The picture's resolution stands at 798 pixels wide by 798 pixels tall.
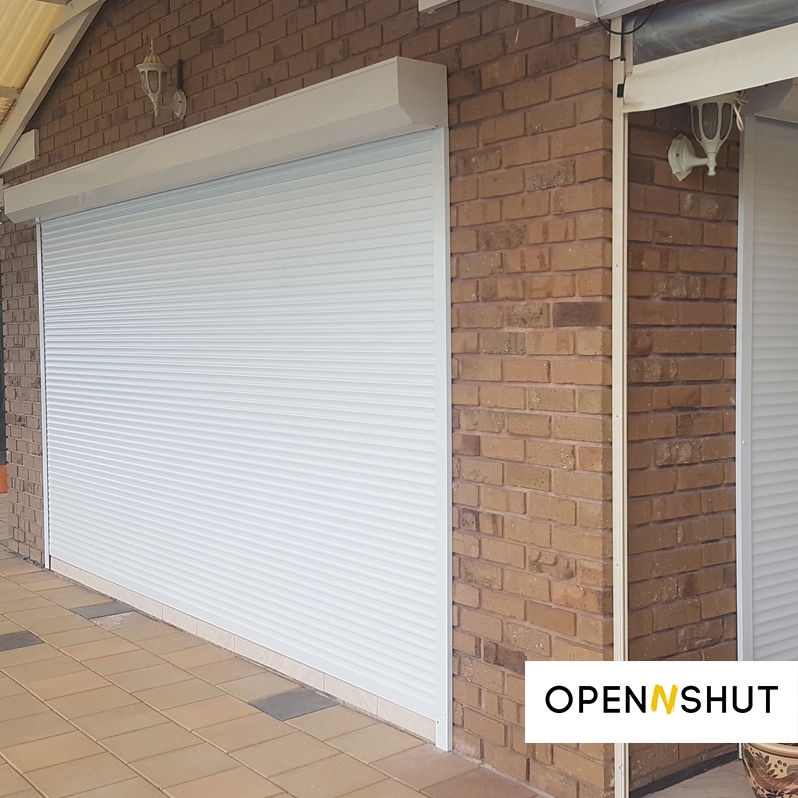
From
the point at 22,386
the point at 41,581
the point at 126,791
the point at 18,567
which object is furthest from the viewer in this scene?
the point at 22,386

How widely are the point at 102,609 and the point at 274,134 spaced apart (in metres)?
3.25

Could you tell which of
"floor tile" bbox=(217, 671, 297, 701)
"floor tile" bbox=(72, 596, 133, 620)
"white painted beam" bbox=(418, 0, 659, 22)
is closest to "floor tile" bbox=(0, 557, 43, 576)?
"floor tile" bbox=(72, 596, 133, 620)

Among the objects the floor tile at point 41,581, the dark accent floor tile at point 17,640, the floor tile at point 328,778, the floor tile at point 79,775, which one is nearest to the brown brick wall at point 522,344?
the floor tile at point 328,778

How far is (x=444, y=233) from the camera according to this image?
359cm

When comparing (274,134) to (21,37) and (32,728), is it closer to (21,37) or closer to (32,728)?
(32,728)

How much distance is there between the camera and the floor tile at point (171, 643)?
508cm

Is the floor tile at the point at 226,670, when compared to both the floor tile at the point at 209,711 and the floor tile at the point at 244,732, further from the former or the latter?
the floor tile at the point at 244,732

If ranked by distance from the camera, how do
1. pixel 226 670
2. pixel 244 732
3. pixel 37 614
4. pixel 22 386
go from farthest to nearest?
pixel 22 386
pixel 37 614
pixel 226 670
pixel 244 732

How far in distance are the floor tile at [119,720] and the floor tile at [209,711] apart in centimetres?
8

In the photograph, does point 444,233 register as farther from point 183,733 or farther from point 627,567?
point 183,733

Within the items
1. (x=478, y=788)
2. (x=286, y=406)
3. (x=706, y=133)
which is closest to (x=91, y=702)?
(x=286, y=406)

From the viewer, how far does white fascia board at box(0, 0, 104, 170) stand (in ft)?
19.6

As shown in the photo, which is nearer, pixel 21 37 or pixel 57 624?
pixel 57 624

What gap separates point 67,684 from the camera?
461cm
